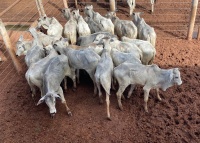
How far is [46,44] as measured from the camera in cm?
767

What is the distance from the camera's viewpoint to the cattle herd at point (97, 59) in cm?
562

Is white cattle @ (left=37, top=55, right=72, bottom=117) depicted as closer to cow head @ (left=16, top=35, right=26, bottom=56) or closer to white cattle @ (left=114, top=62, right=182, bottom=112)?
white cattle @ (left=114, top=62, right=182, bottom=112)

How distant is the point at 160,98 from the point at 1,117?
4014 mm

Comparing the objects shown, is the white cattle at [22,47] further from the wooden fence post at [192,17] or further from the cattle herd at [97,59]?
the wooden fence post at [192,17]

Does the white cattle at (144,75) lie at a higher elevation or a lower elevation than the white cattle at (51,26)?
lower

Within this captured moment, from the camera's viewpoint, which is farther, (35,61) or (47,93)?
(35,61)

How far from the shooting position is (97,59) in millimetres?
6156

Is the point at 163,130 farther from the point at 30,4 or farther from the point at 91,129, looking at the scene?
the point at 30,4

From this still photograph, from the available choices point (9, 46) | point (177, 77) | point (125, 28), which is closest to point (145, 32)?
point (125, 28)

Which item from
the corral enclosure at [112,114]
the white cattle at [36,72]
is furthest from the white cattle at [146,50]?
the white cattle at [36,72]

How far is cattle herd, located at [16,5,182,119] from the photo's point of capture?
562 centimetres

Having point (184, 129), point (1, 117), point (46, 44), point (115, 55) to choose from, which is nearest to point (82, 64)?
point (115, 55)

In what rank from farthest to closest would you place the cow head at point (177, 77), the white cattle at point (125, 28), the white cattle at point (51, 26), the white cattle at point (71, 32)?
the white cattle at point (51, 26) → the white cattle at point (71, 32) → the white cattle at point (125, 28) → the cow head at point (177, 77)

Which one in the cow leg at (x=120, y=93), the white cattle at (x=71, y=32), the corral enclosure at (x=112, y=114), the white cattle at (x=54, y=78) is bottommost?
the corral enclosure at (x=112, y=114)
